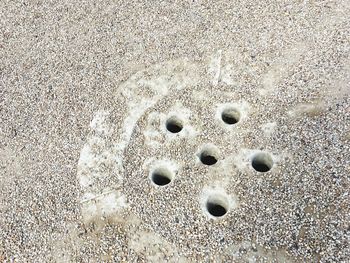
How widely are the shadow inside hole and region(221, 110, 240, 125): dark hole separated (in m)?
0.99

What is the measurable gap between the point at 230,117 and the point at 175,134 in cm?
134

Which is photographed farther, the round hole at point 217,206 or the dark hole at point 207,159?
the dark hole at point 207,159

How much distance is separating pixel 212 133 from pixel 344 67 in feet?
11.5

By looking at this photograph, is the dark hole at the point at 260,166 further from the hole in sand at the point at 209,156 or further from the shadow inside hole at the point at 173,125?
the shadow inside hole at the point at 173,125

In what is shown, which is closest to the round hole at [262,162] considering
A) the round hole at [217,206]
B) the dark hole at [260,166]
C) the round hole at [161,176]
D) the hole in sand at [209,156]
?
the dark hole at [260,166]

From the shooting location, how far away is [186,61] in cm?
1008

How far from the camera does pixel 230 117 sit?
928 cm

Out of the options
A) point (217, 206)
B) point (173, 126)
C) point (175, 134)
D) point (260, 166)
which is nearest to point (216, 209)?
point (217, 206)

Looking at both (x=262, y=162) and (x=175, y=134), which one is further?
(x=175, y=134)

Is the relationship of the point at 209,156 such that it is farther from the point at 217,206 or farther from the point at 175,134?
the point at 217,206

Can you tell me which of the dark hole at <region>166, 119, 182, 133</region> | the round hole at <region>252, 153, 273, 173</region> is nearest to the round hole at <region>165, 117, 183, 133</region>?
the dark hole at <region>166, 119, 182, 133</region>

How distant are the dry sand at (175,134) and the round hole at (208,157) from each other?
1.9 inches

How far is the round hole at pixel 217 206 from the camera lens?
808 centimetres

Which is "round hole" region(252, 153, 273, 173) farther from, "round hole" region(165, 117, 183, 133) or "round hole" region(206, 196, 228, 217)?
"round hole" region(165, 117, 183, 133)
